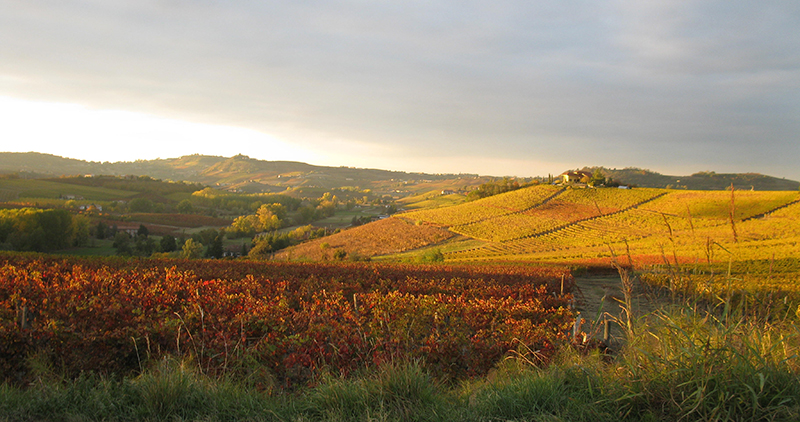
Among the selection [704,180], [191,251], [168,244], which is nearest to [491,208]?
[191,251]

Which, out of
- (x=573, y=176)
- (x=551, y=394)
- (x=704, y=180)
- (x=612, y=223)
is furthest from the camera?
(x=704, y=180)

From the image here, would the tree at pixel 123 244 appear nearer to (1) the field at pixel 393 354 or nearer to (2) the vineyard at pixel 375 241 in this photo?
(2) the vineyard at pixel 375 241

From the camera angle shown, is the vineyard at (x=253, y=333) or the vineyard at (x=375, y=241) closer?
the vineyard at (x=253, y=333)

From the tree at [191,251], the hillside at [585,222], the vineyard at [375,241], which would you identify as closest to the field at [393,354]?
the hillside at [585,222]

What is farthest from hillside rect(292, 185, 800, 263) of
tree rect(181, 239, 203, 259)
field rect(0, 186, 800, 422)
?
field rect(0, 186, 800, 422)

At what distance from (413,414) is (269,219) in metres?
103

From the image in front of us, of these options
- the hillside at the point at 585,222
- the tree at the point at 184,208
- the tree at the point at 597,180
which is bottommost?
the tree at the point at 184,208

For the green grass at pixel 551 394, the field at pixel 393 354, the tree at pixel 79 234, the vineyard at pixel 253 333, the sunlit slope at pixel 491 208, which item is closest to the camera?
the green grass at pixel 551 394

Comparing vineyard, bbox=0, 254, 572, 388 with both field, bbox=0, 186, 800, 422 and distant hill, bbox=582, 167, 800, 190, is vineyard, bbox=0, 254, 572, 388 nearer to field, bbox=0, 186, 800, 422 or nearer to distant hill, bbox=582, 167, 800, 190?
field, bbox=0, 186, 800, 422

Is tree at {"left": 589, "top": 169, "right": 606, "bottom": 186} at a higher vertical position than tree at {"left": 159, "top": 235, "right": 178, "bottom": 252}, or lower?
higher

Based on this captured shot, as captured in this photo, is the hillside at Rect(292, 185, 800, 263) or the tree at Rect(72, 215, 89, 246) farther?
the tree at Rect(72, 215, 89, 246)

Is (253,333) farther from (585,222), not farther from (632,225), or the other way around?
(585,222)

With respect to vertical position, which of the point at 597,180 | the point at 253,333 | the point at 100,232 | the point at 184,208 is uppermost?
the point at 597,180

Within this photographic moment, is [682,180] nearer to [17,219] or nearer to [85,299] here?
[85,299]
